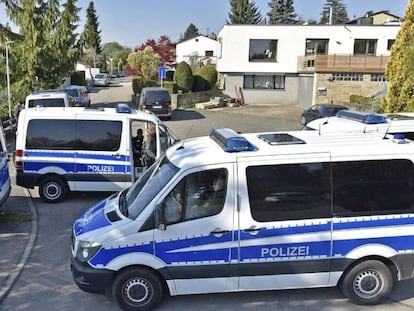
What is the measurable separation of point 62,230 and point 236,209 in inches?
166

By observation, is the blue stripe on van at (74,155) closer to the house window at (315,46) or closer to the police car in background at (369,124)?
the police car in background at (369,124)

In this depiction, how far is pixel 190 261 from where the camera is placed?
15.0 ft

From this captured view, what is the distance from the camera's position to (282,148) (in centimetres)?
476

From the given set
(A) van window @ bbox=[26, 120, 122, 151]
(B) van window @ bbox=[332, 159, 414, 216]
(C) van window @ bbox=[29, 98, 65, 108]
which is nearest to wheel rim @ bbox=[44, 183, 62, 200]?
(A) van window @ bbox=[26, 120, 122, 151]

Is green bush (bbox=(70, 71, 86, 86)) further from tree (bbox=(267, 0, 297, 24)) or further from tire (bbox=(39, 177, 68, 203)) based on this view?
tire (bbox=(39, 177, 68, 203))

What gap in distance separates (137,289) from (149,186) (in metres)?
1.23

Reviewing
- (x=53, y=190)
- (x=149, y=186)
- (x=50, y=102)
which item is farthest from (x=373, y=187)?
(x=50, y=102)

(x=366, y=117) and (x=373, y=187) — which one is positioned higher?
(x=366, y=117)

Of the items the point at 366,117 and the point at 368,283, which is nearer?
the point at 368,283

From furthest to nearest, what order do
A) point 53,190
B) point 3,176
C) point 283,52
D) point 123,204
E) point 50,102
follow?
point 283,52
point 50,102
point 53,190
point 3,176
point 123,204

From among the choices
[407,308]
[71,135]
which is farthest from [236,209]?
[71,135]

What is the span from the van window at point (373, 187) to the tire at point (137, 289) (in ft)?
7.46

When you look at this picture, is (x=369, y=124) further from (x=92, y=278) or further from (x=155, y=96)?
(x=155, y=96)

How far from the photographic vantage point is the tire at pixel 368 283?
4801mm
